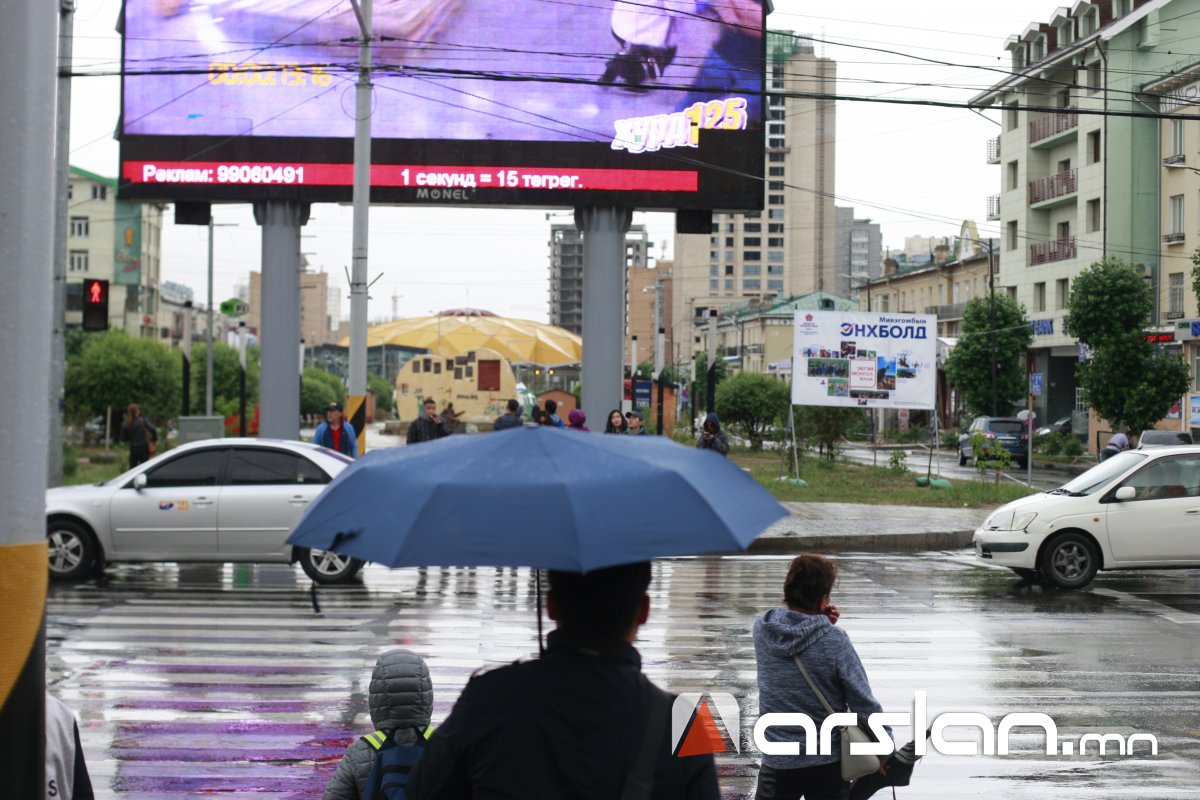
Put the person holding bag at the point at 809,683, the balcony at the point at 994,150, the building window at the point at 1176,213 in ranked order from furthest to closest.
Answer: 1. the balcony at the point at 994,150
2. the building window at the point at 1176,213
3. the person holding bag at the point at 809,683

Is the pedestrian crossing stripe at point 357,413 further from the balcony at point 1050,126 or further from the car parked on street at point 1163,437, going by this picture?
the balcony at point 1050,126

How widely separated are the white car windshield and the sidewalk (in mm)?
4418

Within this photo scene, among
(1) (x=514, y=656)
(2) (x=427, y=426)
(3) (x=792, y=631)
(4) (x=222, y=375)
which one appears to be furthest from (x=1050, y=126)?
(3) (x=792, y=631)

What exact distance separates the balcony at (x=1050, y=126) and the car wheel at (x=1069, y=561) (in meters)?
50.5

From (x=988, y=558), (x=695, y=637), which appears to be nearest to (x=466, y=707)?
(x=695, y=637)

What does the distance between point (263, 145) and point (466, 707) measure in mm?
26315

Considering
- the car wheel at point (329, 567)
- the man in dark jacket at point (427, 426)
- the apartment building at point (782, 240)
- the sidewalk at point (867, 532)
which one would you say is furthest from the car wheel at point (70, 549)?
the apartment building at point (782, 240)

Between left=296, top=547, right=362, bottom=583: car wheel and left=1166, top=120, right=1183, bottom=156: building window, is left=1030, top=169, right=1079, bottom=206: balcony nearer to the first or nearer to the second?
left=1166, top=120, right=1183, bottom=156: building window

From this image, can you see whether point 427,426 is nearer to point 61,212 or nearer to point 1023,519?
point 61,212

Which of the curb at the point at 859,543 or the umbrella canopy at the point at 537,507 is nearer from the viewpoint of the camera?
the umbrella canopy at the point at 537,507

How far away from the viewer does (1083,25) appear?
62188 millimetres

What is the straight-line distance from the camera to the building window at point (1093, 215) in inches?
2359

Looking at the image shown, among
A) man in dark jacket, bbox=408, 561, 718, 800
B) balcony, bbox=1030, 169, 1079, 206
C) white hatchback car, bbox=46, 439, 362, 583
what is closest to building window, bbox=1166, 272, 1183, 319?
balcony, bbox=1030, 169, 1079, 206

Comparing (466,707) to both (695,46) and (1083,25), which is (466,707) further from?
(1083,25)
